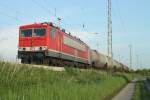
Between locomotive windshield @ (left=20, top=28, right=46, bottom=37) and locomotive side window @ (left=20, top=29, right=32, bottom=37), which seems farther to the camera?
locomotive side window @ (left=20, top=29, right=32, bottom=37)

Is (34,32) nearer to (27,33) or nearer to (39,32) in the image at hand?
(39,32)

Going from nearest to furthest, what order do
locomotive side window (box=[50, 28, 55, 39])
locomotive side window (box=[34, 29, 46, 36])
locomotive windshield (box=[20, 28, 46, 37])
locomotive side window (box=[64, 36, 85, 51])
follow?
locomotive side window (box=[34, 29, 46, 36]), locomotive windshield (box=[20, 28, 46, 37]), locomotive side window (box=[50, 28, 55, 39]), locomotive side window (box=[64, 36, 85, 51])

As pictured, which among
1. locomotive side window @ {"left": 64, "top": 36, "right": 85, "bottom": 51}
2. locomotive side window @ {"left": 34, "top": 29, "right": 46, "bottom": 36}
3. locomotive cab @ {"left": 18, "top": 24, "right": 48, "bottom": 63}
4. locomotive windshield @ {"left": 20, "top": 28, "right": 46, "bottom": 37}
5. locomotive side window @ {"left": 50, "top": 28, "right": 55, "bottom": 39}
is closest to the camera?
locomotive cab @ {"left": 18, "top": 24, "right": 48, "bottom": 63}

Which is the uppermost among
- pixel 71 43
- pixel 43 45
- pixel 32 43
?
pixel 71 43

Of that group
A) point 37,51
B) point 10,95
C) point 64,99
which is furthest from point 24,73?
point 37,51

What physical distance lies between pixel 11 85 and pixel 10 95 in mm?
1775

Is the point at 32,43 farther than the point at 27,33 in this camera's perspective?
No

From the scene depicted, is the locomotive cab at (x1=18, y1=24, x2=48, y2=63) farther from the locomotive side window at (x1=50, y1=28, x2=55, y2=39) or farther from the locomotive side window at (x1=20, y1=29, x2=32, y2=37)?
the locomotive side window at (x1=50, y1=28, x2=55, y2=39)

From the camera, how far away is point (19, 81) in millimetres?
13359

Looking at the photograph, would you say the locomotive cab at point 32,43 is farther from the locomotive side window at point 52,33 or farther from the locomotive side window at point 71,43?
the locomotive side window at point 71,43

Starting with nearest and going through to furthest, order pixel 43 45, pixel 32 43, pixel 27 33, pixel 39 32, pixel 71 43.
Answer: pixel 43 45 → pixel 32 43 → pixel 39 32 → pixel 27 33 → pixel 71 43

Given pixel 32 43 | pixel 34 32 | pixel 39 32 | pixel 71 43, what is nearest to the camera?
pixel 32 43

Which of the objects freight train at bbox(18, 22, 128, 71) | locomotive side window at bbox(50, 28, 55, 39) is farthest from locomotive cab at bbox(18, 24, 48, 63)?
locomotive side window at bbox(50, 28, 55, 39)

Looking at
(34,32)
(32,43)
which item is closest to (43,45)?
(32,43)
